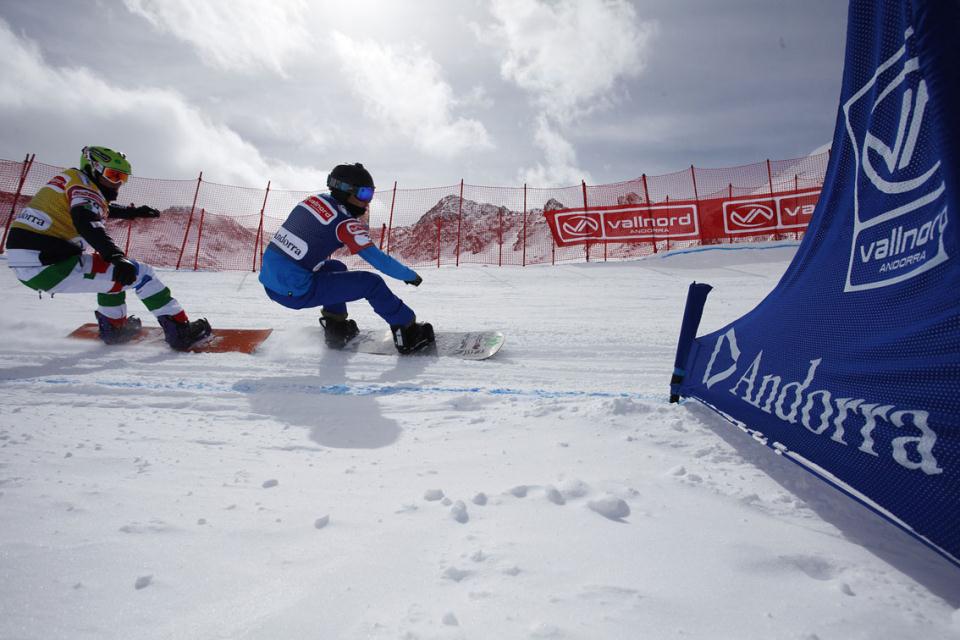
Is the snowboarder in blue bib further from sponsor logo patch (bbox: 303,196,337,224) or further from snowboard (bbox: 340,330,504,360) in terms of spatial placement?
snowboard (bbox: 340,330,504,360)

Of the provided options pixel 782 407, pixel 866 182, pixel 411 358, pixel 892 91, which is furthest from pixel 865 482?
pixel 411 358

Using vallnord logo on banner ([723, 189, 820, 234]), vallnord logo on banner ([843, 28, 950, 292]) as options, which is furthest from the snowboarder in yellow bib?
vallnord logo on banner ([723, 189, 820, 234])

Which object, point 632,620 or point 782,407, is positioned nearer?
point 632,620

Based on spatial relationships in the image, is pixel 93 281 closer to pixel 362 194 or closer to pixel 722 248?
pixel 362 194

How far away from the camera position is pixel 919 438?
1282 mm

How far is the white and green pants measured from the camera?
4.09 m

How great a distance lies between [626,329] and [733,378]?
2.62 meters

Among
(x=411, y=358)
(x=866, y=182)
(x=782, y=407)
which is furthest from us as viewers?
(x=411, y=358)

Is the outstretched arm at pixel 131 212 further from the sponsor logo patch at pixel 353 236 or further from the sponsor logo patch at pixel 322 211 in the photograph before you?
the sponsor logo patch at pixel 353 236

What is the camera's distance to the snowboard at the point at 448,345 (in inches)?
155

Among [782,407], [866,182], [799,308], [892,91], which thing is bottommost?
[782,407]

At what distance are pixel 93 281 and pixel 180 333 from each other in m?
0.93

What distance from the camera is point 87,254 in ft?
14.0

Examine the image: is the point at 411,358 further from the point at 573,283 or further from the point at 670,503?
the point at 573,283
